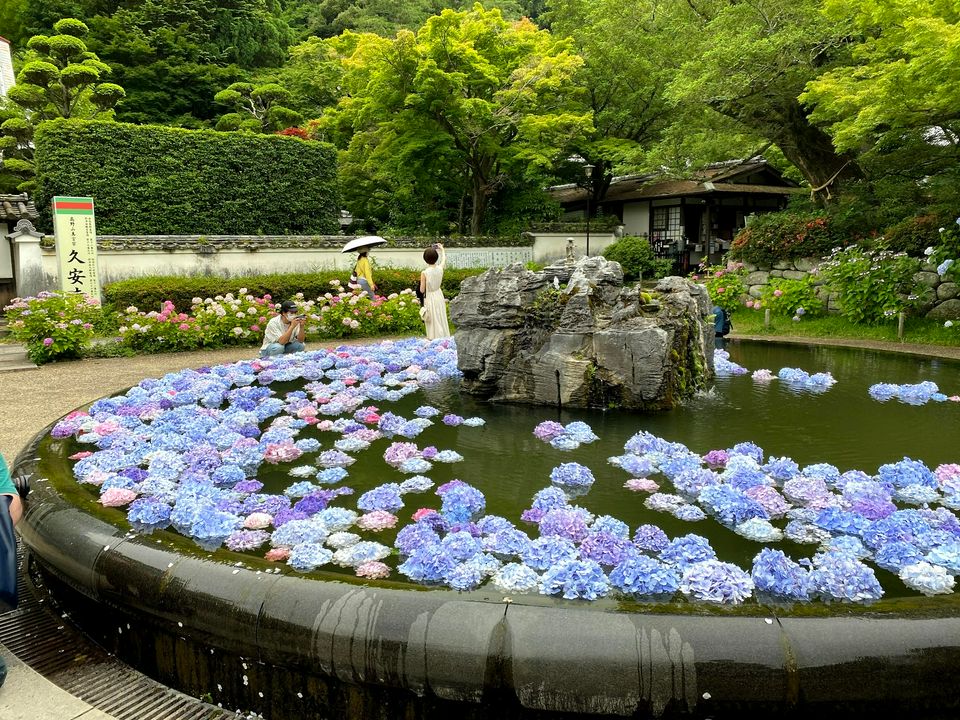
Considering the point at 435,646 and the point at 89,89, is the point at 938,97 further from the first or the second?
the point at 89,89

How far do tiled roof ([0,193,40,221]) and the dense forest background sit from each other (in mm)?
3745

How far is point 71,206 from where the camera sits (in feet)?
41.8

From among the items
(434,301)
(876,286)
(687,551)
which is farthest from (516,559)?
(876,286)

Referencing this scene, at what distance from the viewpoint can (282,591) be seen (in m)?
2.56

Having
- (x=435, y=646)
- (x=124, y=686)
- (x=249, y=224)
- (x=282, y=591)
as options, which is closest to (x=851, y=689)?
(x=435, y=646)

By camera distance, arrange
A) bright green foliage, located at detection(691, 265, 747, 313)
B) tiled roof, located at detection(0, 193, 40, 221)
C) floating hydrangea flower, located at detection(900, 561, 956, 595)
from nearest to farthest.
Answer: floating hydrangea flower, located at detection(900, 561, 956, 595) → bright green foliage, located at detection(691, 265, 747, 313) → tiled roof, located at detection(0, 193, 40, 221)

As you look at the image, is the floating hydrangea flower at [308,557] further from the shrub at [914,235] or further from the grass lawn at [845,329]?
the shrub at [914,235]

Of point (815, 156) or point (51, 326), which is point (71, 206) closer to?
point (51, 326)

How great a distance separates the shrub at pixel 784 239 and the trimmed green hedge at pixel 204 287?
7265mm

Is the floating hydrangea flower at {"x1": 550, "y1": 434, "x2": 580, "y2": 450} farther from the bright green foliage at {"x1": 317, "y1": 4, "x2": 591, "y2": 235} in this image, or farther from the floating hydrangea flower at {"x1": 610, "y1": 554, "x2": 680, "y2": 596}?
the bright green foliage at {"x1": 317, "y1": 4, "x2": 591, "y2": 235}

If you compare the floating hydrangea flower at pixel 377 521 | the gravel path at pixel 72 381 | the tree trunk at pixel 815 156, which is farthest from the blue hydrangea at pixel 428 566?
the tree trunk at pixel 815 156

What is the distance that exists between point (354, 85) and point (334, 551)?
24.5 meters

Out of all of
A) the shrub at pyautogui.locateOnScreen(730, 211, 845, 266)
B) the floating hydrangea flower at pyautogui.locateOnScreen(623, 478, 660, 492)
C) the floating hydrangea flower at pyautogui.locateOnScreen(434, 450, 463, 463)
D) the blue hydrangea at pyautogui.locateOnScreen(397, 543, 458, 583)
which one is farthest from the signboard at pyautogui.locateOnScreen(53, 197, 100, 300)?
the shrub at pyautogui.locateOnScreen(730, 211, 845, 266)

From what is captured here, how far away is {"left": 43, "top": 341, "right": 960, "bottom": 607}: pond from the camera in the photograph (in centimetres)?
350
